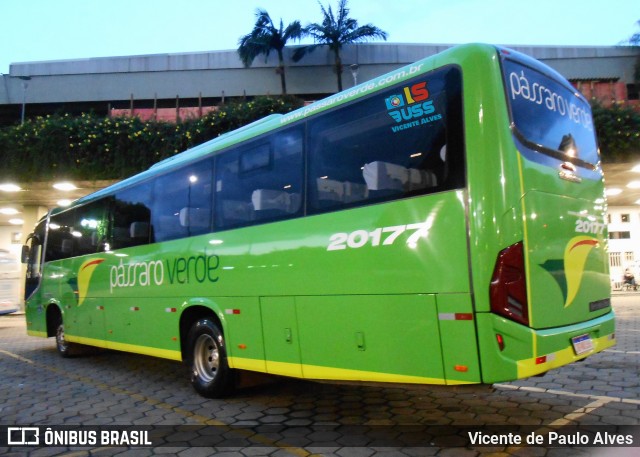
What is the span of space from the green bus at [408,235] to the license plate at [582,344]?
0.02 m

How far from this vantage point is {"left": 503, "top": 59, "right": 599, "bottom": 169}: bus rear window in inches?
159

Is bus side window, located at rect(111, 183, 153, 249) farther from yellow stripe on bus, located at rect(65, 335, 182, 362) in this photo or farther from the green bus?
yellow stripe on bus, located at rect(65, 335, 182, 362)

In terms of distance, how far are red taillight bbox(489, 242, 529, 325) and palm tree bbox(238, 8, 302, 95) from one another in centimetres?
3033

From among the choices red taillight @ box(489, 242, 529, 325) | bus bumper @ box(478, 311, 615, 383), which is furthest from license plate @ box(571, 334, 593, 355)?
red taillight @ box(489, 242, 529, 325)

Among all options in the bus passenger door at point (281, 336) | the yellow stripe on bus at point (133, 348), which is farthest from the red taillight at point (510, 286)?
the yellow stripe on bus at point (133, 348)

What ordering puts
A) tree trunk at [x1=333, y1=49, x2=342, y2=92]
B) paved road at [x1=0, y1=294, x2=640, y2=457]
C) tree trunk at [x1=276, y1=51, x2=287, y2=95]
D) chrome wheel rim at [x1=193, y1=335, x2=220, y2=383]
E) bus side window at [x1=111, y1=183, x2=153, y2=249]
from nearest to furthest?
paved road at [x1=0, y1=294, x2=640, y2=457] < chrome wheel rim at [x1=193, y1=335, x2=220, y2=383] < bus side window at [x1=111, y1=183, x2=153, y2=249] < tree trunk at [x1=333, y1=49, x2=342, y2=92] < tree trunk at [x1=276, y1=51, x2=287, y2=95]

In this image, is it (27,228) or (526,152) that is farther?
(27,228)

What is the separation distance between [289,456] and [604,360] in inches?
237

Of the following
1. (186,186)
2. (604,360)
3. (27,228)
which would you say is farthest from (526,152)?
(27,228)

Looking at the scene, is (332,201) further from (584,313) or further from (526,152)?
(584,313)

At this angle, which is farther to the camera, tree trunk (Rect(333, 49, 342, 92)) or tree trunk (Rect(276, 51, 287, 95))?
tree trunk (Rect(276, 51, 287, 95))

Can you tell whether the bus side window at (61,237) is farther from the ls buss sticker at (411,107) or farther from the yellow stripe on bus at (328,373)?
the ls buss sticker at (411,107)

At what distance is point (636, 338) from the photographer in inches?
388

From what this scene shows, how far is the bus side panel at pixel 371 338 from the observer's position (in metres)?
3.90
